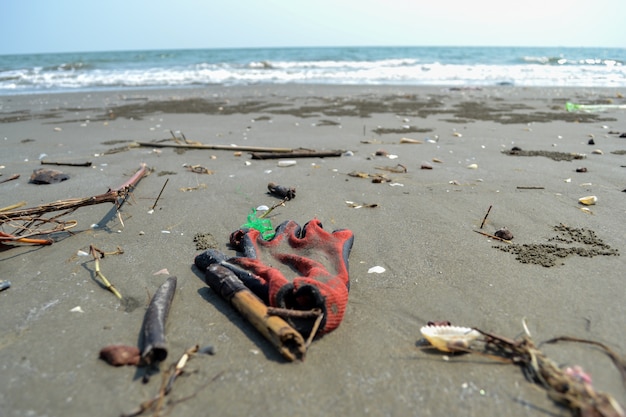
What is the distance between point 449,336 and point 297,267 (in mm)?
971

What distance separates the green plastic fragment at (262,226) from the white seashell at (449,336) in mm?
1430

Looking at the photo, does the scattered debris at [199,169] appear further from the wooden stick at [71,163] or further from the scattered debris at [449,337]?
the scattered debris at [449,337]

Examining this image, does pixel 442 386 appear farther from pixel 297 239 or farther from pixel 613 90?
pixel 613 90

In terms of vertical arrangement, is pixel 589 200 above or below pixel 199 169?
above

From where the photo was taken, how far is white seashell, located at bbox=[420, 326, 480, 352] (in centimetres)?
184

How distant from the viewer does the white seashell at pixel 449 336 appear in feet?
6.04

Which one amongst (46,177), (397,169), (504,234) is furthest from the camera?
(397,169)

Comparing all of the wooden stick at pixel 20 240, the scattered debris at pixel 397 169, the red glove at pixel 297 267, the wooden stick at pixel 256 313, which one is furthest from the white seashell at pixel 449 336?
the scattered debris at pixel 397 169

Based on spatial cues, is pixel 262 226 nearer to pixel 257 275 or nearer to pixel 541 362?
pixel 257 275

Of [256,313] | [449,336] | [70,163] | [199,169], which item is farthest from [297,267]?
[70,163]

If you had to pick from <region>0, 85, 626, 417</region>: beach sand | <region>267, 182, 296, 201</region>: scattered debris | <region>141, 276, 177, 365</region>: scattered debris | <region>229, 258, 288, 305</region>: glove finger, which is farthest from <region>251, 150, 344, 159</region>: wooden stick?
<region>141, 276, 177, 365</region>: scattered debris

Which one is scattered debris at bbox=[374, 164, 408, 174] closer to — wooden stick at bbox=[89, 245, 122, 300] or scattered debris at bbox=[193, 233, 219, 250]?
scattered debris at bbox=[193, 233, 219, 250]

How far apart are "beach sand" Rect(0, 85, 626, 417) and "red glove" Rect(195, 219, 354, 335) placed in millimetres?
125

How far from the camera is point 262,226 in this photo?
128 inches
